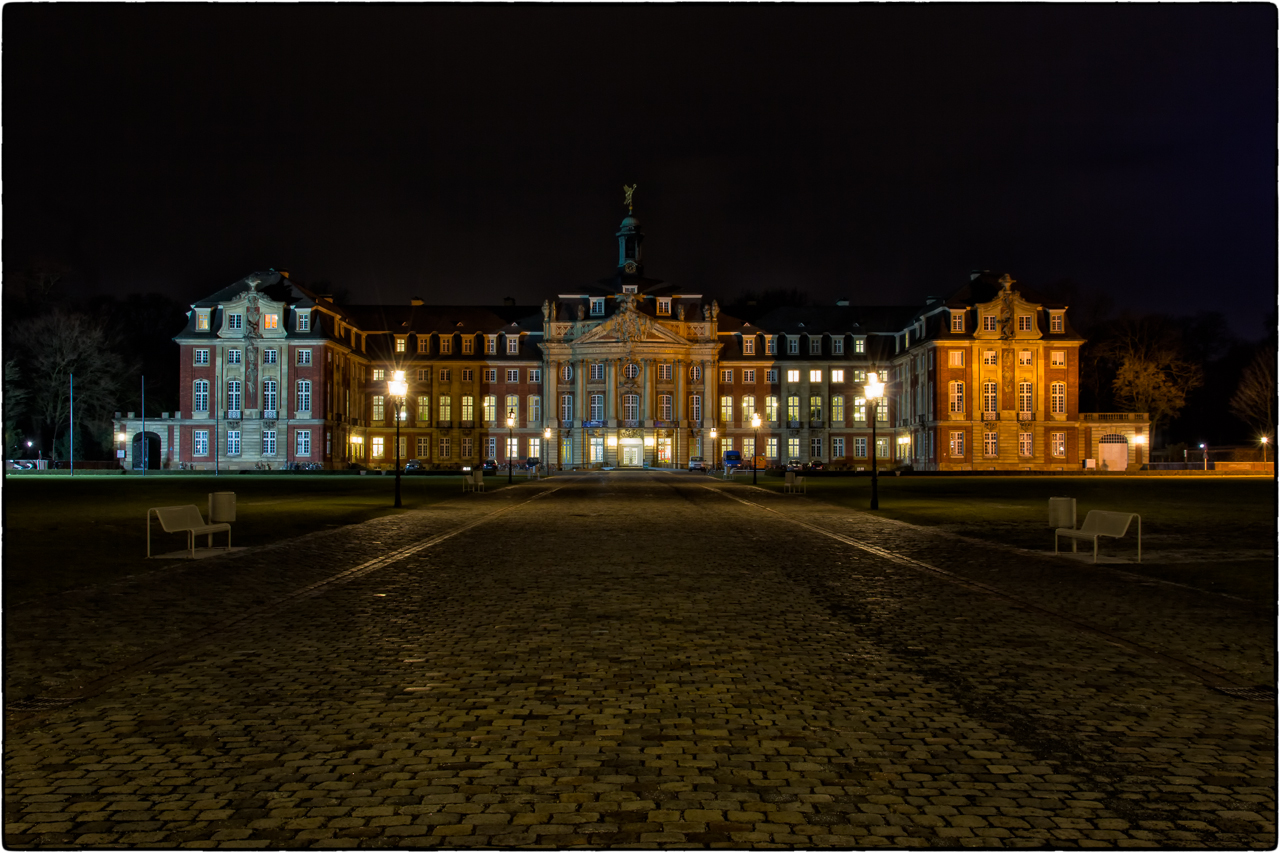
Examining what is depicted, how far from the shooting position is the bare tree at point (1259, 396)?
232ft

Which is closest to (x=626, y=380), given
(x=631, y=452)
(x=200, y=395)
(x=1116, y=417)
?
(x=631, y=452)

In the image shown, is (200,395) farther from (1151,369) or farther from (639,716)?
(1151,369)

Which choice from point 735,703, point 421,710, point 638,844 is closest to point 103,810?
point 421,710

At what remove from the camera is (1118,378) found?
7712cm

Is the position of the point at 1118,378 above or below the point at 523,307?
below

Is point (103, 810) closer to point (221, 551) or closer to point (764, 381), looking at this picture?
point (221, 551)

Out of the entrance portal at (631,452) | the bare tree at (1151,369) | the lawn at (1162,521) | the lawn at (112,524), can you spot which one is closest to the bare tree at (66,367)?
the lawn at (112,524)

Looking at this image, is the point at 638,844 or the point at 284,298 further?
the point at 284,298

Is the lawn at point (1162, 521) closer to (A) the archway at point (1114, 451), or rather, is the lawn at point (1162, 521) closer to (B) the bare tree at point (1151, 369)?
(A) the archway at point (1114, 451)

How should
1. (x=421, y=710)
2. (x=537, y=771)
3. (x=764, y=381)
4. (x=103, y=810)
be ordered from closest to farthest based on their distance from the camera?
(x=103, y=810), (x=537, y=771), (x=421, y=710), (x=764, y=381)

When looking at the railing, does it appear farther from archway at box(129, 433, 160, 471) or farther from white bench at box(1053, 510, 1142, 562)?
archway at box(129, 433, 160, 471)

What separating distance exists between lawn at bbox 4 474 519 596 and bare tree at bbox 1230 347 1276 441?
67.3m

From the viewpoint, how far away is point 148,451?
76000 millimetres

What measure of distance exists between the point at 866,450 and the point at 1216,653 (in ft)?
262
